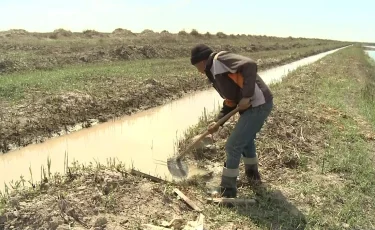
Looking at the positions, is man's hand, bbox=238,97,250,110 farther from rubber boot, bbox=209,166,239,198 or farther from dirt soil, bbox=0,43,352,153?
dirt soil, bbox=0,43,352,153

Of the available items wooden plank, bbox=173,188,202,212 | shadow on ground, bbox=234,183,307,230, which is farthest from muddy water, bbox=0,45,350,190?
shadow on ground, bbox=234,183,307,230

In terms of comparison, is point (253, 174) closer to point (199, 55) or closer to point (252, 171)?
point (252, 171)

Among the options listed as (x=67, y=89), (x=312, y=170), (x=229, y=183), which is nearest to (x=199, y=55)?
(x=229, y=183)

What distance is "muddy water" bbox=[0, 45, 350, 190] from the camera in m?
6.12

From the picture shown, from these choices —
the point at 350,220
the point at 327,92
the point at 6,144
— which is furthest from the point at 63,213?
the point at 327,92

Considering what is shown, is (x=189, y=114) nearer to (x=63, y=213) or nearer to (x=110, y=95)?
(x=110, y=95)

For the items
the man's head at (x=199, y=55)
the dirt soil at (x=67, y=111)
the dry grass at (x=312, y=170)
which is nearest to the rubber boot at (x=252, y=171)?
the dry grass at (x=312, y=170)

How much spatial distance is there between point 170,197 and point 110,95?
5.95 m

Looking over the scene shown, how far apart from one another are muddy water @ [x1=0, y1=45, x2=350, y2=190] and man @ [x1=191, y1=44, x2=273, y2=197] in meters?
1.29

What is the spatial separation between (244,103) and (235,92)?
8.0 inches

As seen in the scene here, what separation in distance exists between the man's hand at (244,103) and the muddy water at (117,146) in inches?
69.7

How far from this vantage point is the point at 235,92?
166 inches

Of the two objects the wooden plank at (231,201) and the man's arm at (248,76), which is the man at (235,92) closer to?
the man's arm at (248,76)

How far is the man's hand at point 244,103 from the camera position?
13.3 ft
